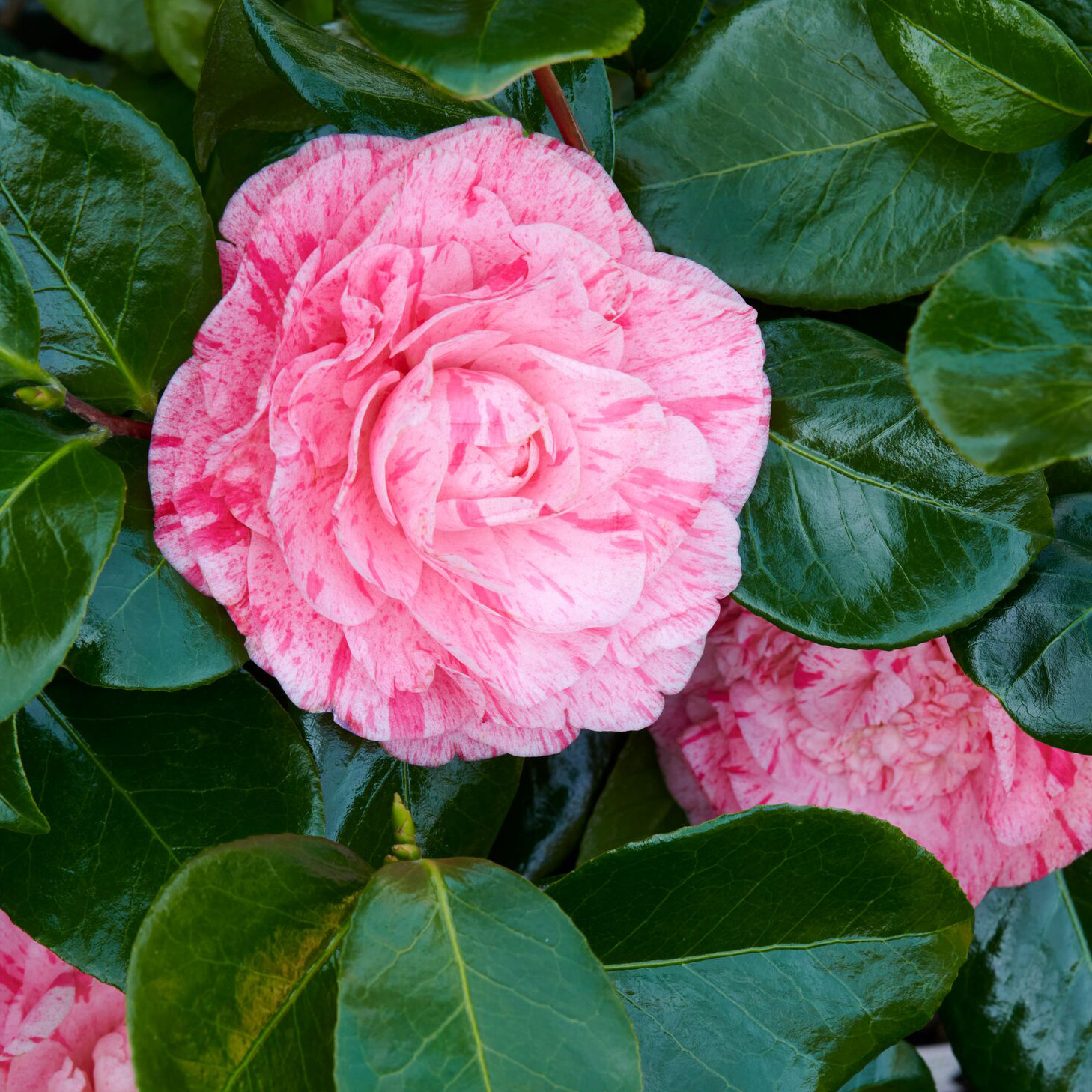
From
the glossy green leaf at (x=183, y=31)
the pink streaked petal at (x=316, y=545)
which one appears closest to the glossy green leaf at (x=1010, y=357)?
the pink streaked petal at (x=316, y=545)

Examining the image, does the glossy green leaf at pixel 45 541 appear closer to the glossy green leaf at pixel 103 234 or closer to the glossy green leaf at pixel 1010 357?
the glossy green leaf at pixel 103 234

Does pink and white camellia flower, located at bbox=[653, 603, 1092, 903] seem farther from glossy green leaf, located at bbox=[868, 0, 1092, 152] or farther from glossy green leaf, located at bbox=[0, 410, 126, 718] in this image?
glossy green leaf, located at bbox=[0, 410, 126, 718]

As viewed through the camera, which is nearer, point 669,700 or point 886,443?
point 886,443

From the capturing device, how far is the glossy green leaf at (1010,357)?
1.60 feet

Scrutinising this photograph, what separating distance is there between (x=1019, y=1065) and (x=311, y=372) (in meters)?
0.80

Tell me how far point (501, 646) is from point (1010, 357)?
28cm

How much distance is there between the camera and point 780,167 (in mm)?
718

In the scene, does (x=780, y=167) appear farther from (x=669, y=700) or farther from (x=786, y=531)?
(x=669, y=700)

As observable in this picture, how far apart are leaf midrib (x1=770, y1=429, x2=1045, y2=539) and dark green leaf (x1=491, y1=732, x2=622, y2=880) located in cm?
38

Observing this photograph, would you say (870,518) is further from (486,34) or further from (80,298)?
(80,298)

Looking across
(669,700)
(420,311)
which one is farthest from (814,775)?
(420,311)

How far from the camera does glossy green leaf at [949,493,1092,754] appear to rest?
0.69 metres

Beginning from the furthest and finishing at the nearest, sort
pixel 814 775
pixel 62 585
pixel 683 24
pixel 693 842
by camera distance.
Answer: pixel 814 775 < pixel 683 24 < pixel 693 842 < pixel 62 585

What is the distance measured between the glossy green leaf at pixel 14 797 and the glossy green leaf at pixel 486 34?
364mm
